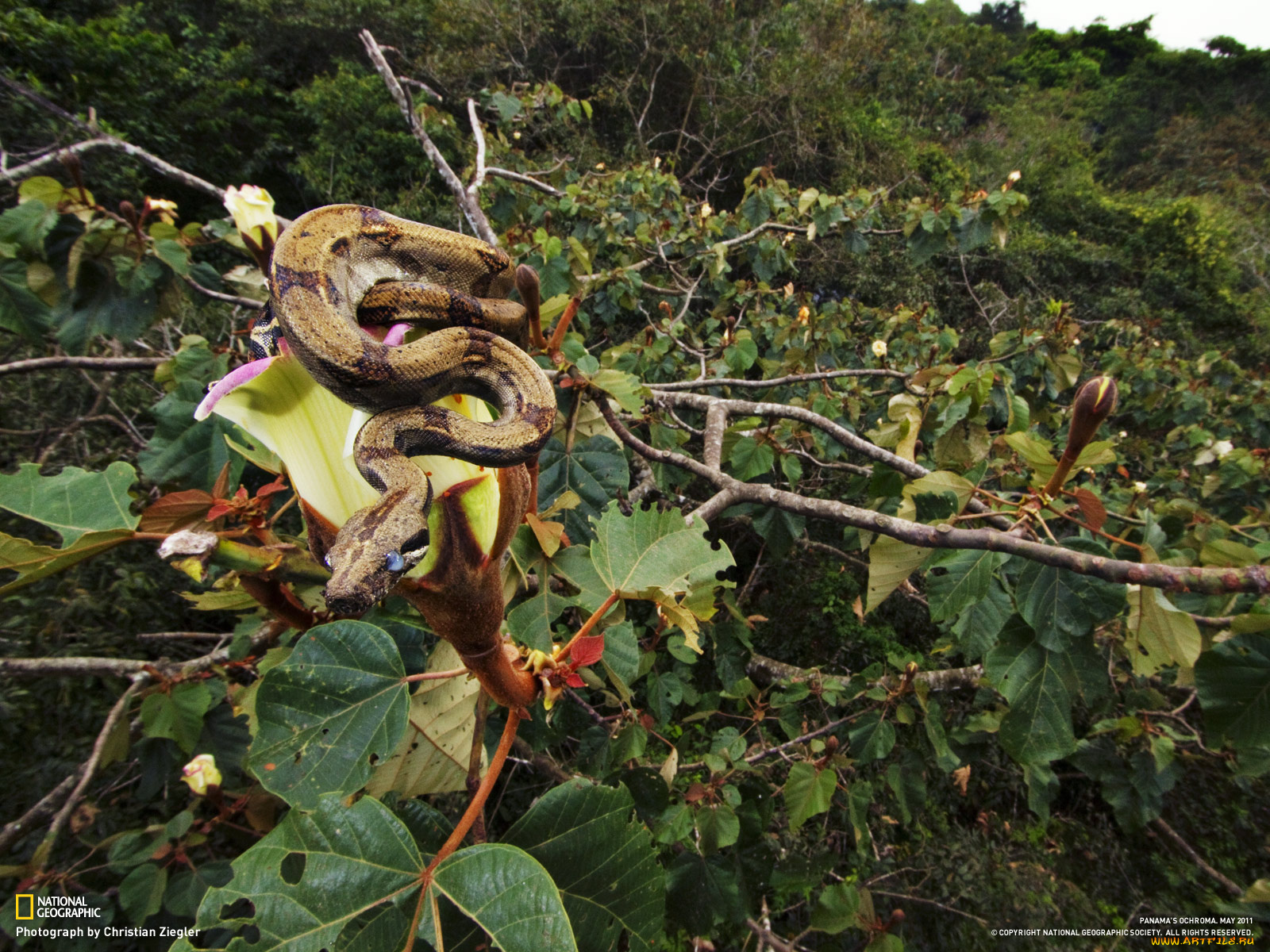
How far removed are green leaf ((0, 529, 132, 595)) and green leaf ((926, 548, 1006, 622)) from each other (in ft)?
5.13

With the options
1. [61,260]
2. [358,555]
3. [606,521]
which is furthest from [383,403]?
[61,260]

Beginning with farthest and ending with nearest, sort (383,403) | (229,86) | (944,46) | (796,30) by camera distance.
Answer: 1. (944,46)
2. (796,30)
3. (229,86)
4. (383,403)

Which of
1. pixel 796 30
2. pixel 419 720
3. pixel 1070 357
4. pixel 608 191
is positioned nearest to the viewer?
pixel 419 720

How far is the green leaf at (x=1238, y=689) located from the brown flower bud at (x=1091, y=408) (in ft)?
1.90

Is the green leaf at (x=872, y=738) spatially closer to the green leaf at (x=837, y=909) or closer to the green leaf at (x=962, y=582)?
the green leaf at (x=837, y=909)

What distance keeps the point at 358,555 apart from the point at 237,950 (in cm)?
55

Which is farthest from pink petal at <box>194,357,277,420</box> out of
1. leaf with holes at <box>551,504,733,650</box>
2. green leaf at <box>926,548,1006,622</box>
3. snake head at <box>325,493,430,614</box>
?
green leaf at <box>926,548,1006,622</box>

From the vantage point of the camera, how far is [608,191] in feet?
16.3

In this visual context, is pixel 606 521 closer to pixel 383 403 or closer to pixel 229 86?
pixel 383 403

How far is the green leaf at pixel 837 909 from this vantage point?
6.30 feet

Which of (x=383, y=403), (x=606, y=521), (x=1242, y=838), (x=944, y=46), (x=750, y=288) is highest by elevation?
(x=944, y=46)

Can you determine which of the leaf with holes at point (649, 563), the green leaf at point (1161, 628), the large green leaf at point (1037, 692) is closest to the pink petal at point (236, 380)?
the leaf with holes at point (649, 563)

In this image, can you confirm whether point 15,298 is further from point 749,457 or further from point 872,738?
point 872,738

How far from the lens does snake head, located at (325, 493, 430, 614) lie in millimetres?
592
